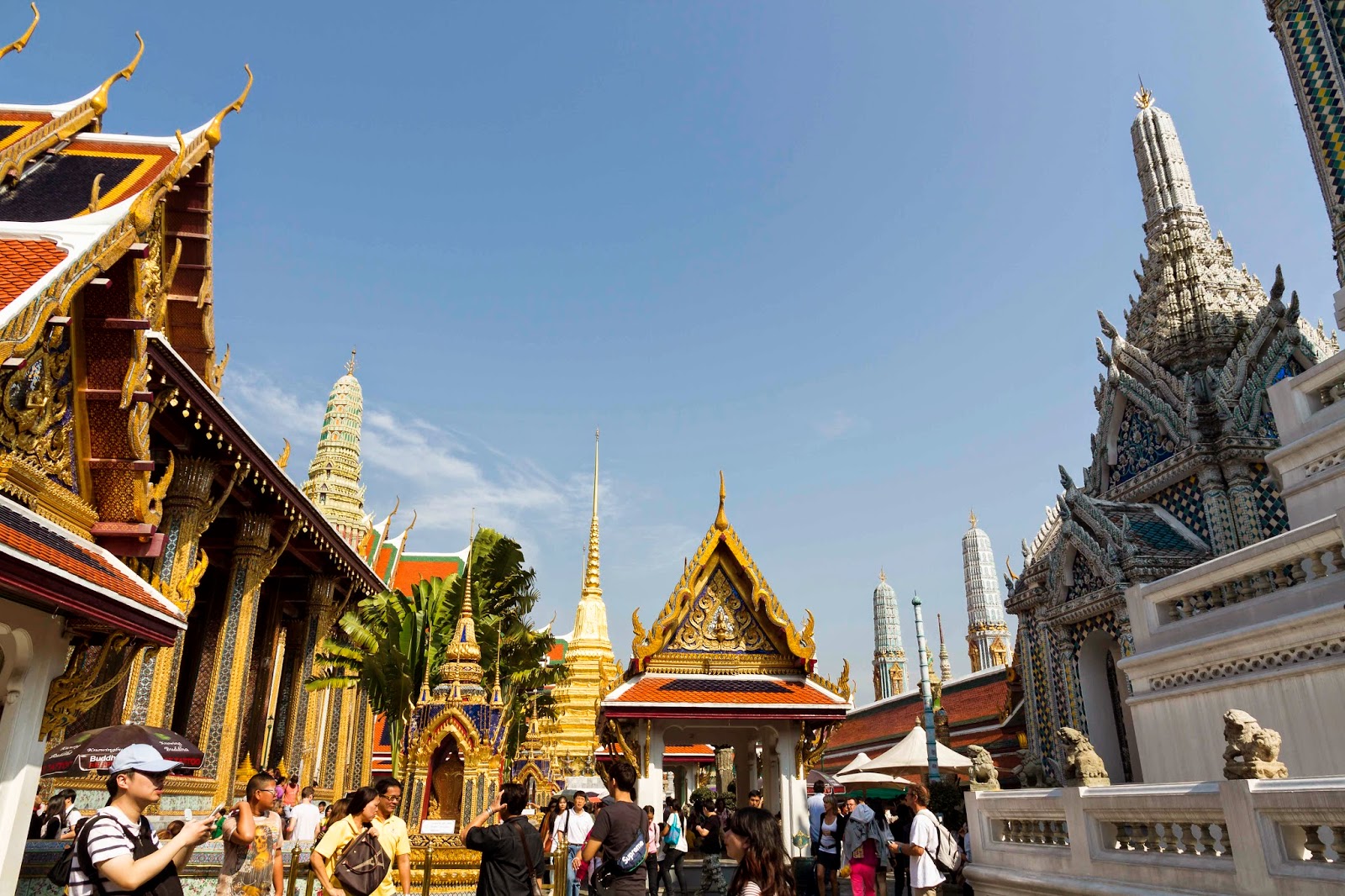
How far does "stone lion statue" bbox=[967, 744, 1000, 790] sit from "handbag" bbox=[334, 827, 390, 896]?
199 inches

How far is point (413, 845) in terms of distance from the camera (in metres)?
9.12

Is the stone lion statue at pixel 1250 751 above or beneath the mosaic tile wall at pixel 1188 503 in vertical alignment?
beneath

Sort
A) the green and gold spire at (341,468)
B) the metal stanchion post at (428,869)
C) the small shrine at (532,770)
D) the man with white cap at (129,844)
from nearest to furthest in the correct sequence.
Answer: the man with white cap at (129,844)
the metal stanchion post at (428,869)
the small shrine at (532,770)
the green and gold spire at (341,468)

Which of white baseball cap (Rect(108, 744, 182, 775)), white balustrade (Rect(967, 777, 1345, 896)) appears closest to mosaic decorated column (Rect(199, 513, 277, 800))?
white balustrade (Rect(967, 777, 1345, 896))

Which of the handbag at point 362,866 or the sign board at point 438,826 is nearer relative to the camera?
the handbag at point 362,866

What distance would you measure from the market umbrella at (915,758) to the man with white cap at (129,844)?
17379 mm

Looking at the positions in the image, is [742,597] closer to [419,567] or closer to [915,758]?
[915,758]

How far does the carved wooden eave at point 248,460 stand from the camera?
9773 millimetres

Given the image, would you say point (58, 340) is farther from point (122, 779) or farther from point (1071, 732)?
point (1071, 732)

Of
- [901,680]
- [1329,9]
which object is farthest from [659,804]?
[901,680]

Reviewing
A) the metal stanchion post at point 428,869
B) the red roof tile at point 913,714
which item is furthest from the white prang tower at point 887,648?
the metal stanchion post at point 428,869

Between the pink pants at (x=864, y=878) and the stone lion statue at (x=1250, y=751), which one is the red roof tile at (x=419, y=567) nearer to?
the pink pants at (x=864, y=878)

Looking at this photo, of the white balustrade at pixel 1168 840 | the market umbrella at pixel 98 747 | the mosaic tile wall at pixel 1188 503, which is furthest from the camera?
the mosaic tile wall at pixel 1188 503

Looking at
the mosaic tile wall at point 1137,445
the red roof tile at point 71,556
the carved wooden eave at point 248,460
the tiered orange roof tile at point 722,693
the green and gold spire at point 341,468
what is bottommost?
the tiered orange roof tile at point 722,693
